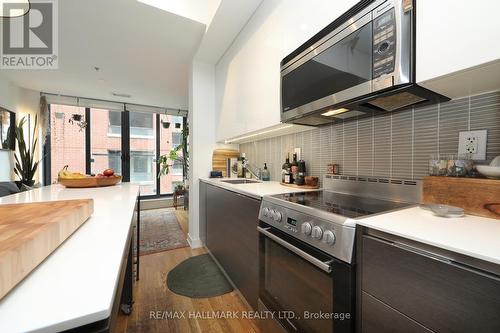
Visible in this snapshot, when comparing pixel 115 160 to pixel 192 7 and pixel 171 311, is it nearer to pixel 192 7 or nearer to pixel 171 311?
pixel 192 7

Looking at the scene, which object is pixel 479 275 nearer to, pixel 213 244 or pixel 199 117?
pixel 213 244

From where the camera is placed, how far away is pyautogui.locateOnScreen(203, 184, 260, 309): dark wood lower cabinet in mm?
1350

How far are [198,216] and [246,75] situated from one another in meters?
1.74

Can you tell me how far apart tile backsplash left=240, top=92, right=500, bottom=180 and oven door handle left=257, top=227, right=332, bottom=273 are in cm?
69

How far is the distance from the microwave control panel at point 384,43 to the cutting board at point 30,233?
3.93 ft

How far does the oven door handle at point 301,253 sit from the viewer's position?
0.79m

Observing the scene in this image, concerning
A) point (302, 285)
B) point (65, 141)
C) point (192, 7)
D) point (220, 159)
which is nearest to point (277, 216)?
point (302, 285)

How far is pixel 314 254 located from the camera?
86 centimetres

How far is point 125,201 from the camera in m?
1.14

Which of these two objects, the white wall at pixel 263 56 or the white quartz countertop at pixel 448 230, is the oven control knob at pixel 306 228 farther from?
the white wall at pixel 263 56

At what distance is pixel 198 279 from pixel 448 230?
6.00 ft

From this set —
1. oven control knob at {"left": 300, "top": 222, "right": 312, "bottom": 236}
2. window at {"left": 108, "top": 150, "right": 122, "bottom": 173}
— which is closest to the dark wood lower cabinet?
oven control knob at {"left": 300, "top": 222, "right": 312, "bottom": 236}

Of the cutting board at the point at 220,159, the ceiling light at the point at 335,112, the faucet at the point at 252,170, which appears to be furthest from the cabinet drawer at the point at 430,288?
the cutting board at the point at 220,159

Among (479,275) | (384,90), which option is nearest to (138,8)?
(384,90)
